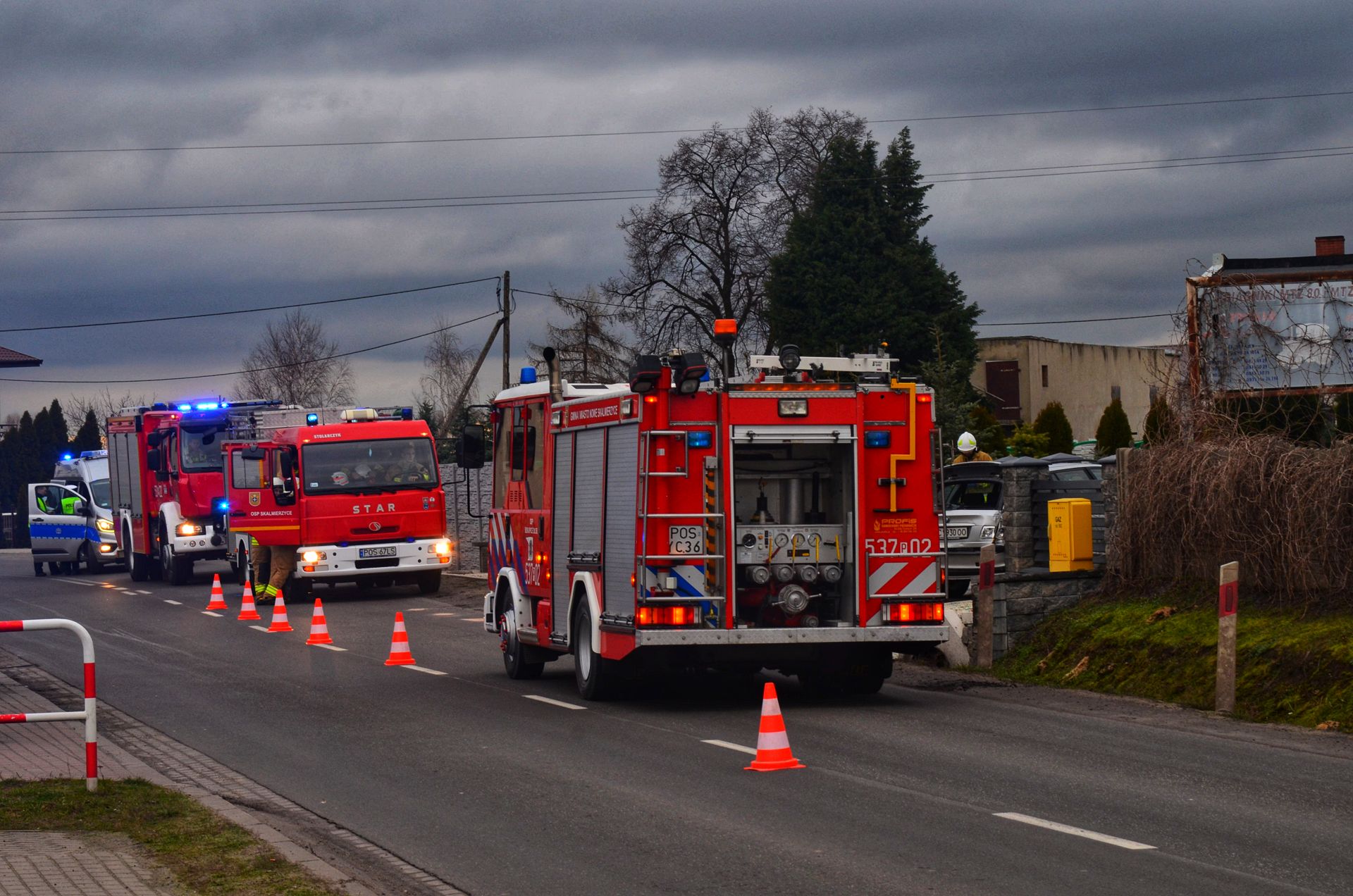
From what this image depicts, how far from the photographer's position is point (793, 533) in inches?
530

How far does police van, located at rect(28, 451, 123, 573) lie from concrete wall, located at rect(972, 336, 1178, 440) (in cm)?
3424

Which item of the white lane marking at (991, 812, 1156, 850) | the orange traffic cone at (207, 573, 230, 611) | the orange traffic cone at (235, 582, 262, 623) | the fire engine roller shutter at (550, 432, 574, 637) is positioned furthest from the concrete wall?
the white lane marking at (991, 812, 1156, 850)

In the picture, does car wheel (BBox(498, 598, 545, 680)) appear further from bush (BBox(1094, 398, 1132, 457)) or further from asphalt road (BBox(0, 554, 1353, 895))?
bush (BBox(1094, 398, 1132, 457))

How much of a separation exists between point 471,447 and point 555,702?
381 cm

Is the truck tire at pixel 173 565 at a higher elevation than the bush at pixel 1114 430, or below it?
below

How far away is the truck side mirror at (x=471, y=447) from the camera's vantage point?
16984 mm

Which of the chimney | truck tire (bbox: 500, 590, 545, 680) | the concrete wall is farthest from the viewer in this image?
the concrete wall

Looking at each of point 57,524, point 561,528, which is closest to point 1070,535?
point 561,528

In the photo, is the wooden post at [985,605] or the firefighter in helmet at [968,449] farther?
the firefighter in helmet at [968,449]

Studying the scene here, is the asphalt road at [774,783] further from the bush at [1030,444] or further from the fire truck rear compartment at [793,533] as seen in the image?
the bush at [1030,444]

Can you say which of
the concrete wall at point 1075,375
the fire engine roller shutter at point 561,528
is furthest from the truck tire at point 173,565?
the concrete wall at point 1075,375

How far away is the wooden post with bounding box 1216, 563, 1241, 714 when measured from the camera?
12.9 metres

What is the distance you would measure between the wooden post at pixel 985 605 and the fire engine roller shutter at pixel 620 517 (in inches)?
183

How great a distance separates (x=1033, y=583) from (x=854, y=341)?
34199 mm
